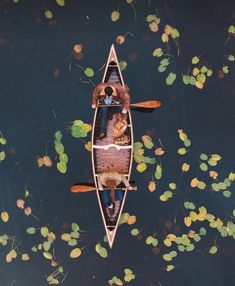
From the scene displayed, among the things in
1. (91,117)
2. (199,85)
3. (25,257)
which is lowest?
(25,257)

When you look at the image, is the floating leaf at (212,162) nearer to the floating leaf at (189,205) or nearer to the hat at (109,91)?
the floating leaf at (189,205)

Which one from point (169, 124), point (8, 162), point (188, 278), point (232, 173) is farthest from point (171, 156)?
point (8, 162)

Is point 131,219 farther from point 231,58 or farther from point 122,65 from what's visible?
point 231,58

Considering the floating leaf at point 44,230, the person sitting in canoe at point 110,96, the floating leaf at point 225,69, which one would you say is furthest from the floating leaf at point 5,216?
the floating leaf at point 225,69

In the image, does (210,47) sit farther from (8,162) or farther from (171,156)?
(8,162)

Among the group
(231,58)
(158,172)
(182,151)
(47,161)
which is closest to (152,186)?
(158,172)

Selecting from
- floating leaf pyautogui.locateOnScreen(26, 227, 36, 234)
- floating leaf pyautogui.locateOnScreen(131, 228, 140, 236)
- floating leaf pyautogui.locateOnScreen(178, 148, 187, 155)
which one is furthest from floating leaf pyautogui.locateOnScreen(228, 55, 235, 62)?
floating leaf pyautogui.locateOnScreen(26, 227, 36, 234)
